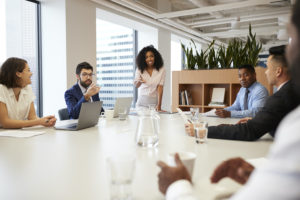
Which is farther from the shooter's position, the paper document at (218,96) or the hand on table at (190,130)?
the paper document at (218,96)

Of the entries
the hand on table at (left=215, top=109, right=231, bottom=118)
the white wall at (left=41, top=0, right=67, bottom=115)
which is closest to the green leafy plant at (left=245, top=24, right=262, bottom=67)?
the hand on table at (left=215, top=109, right=231, bottom=118)

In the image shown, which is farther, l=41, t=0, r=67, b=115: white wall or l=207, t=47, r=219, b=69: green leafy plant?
l=207, t=47, r=219, b=69: green leafy plant

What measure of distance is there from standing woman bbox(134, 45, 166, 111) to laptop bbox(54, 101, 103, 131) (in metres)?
1.64

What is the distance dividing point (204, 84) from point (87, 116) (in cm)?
320

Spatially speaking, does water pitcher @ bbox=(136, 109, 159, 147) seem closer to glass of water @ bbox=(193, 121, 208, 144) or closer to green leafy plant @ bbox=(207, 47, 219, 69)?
glass of water @ bbox=(193, 121, 208, 144)

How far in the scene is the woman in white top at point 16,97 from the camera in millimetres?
2031

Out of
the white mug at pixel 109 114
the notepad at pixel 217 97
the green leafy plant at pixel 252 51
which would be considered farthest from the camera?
the notepad at pixel 217 97

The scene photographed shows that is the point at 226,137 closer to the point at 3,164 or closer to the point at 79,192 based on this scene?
the point at 79,192

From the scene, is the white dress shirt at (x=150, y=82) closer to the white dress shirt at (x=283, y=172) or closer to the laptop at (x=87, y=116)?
the laptop at (x=87, y=116)

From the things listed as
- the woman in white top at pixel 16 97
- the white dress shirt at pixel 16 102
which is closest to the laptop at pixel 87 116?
the woman in white top at pixel 16 97

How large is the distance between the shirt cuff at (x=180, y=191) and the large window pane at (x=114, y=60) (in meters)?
4.97

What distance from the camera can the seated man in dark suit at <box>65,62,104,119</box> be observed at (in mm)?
2620

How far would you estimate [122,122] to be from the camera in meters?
2.33

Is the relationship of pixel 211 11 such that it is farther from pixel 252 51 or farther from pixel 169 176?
pixel 169 176
